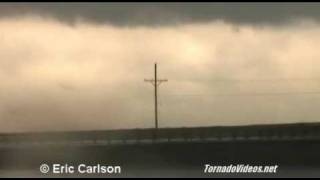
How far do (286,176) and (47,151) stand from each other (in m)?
1.86

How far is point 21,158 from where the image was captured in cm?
386

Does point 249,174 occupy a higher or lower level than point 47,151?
lower

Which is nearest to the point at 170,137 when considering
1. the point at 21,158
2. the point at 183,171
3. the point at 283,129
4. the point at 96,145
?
the point at 183,171

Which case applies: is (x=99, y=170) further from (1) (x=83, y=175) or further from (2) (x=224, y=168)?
(2) (x=224, y=168)

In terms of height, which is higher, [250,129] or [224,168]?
[250,129]

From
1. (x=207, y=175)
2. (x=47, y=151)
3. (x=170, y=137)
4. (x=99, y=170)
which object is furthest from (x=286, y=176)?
(x=47, y=151)

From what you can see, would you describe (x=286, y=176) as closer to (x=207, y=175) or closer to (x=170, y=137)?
(x=207, y=175)

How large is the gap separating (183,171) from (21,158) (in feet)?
4.11

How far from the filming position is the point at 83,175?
3.93 meters

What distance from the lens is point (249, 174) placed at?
151 inches

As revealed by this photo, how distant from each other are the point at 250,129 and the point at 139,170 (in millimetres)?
924

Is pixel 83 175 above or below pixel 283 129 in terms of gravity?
below

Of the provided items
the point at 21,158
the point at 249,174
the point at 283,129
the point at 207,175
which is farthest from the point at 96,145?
the point at 283,129

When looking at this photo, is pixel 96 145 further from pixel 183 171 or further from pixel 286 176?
pixel 286 176
